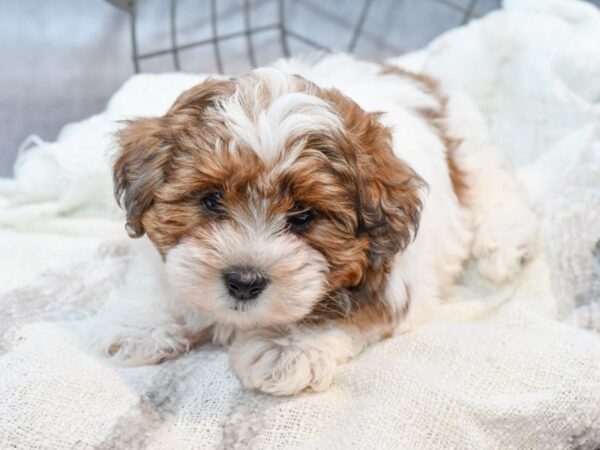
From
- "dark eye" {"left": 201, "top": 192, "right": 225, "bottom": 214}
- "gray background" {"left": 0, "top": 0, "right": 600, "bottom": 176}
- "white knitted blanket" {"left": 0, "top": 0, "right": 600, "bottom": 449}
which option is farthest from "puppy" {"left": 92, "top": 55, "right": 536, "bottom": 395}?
"gray background" {"left": 0, "top": 0, "right": 600, "bottom": 176}

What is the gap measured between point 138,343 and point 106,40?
2.57 m

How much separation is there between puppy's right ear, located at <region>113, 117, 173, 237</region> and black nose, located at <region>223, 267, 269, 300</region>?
38 cm

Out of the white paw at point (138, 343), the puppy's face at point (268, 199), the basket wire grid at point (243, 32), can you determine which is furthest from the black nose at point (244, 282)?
the basket wire grid at point (243, 32)

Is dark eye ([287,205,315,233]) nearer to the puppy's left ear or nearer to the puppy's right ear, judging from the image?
the puppy's left ear

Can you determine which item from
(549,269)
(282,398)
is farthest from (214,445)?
(549,269)

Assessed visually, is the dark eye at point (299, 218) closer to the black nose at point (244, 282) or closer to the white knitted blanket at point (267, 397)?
the black nose at point (244, 282)

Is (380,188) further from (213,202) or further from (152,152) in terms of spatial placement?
(152,152)

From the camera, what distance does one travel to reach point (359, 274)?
231 cm

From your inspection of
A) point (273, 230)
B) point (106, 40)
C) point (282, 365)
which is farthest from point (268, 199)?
point (106, 40)

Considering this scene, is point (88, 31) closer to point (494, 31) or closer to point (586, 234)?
point (494, 31)

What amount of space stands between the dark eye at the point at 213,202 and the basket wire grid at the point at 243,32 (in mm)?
2545

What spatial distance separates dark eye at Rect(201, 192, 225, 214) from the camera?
2.22 m

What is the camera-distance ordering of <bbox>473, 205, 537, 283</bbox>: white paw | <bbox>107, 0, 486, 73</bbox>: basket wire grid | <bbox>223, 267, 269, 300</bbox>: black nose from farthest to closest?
<bbox>107, 0, 486, 73</bbox>: basket wire grid < <bbox>473, 205, 537, 283</bbox>: white paw < <bbox>223, 267, 269, 300</bbox>: black nose

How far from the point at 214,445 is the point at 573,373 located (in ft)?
3.44
